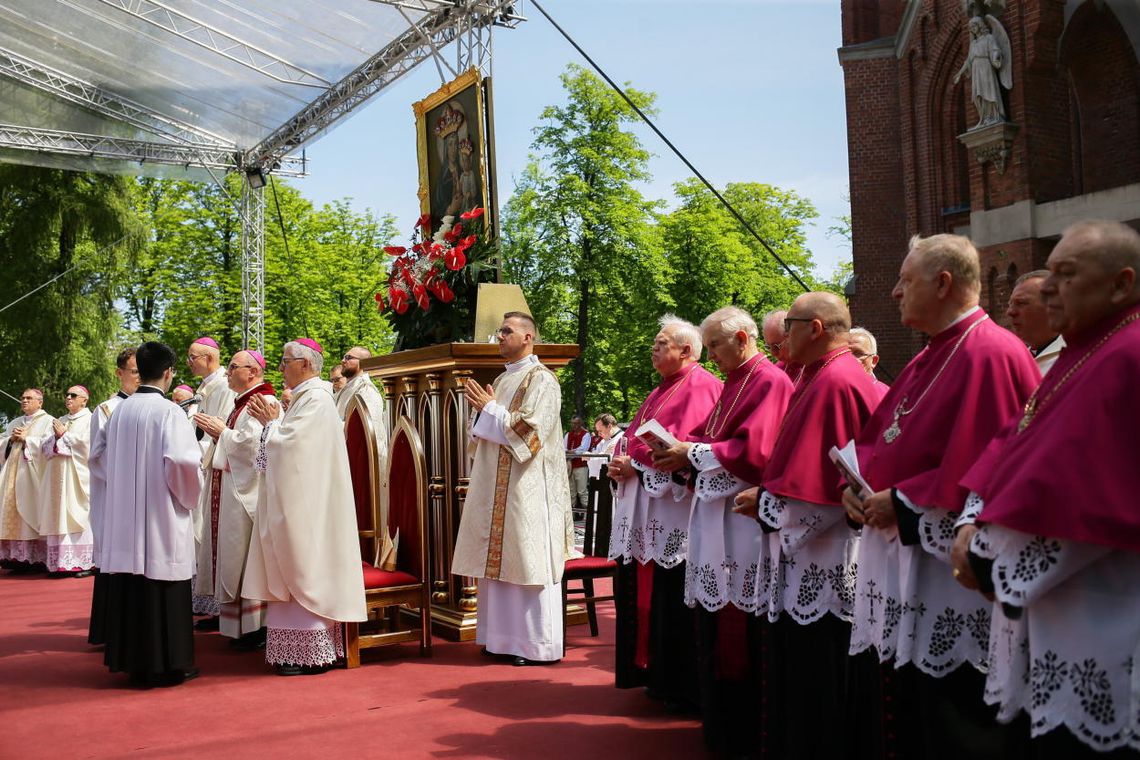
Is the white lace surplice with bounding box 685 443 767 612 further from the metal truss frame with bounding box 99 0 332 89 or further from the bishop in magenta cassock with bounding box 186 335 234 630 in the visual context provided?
the metal truss frame with bounding box 99 0 332 89

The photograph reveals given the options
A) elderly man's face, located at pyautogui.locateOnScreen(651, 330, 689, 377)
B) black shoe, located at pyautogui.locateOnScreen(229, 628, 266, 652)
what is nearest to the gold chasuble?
elderly man's face, located at pyautogui.locateOnScreen(651, 330, 689, 377)

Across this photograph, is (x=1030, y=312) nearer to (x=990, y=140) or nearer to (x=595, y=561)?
(x=595, y=561)

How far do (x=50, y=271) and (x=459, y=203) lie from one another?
20874 millimetres

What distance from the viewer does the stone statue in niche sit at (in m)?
16.2

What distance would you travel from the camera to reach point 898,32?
20.4 metres

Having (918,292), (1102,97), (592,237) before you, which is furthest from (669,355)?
(592,237)

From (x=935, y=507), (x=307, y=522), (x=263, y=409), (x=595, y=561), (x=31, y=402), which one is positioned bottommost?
(x=595, y=561)

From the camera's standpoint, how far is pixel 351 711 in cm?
580

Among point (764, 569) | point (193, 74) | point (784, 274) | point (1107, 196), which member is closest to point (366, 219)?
point (784, 274)

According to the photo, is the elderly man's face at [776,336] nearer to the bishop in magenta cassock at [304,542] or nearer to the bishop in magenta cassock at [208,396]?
the bishop in magenta cassock at [304,542]

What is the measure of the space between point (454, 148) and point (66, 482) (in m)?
6.82

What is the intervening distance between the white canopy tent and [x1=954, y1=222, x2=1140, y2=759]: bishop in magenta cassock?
944 centimetres

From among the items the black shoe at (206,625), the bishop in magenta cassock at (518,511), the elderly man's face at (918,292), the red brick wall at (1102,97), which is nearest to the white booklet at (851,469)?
the elderly man's face at (918,292)

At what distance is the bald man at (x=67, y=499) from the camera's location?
505 inches
